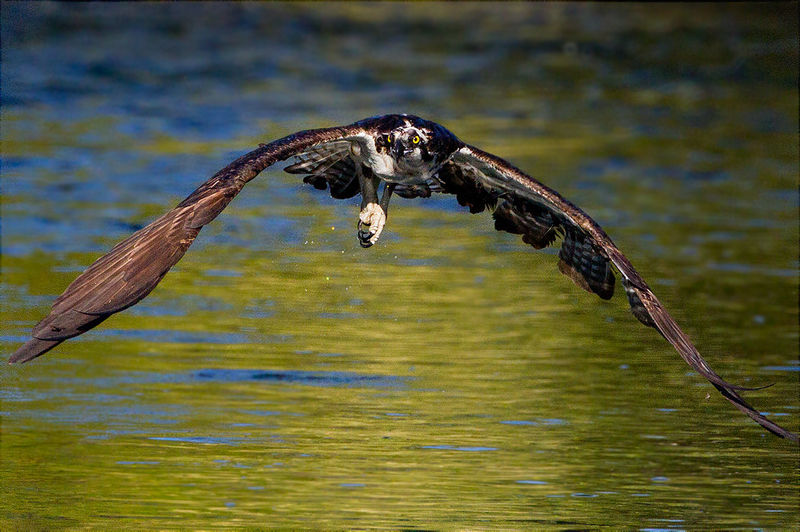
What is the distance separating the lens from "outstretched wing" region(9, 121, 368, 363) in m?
7.65

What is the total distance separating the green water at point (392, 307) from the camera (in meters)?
9.91

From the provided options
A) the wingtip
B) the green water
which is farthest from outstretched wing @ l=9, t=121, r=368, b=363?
the green water

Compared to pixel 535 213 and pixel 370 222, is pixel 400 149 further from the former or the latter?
pixel 535 213

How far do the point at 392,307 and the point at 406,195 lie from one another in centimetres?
347

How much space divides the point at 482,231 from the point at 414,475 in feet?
25.3

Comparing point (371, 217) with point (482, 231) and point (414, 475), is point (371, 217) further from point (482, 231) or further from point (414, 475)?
point (482, 231)

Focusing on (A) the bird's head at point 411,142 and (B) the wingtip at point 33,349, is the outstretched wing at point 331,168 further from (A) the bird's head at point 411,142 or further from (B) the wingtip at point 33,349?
(B) the wingtip at point 33,349

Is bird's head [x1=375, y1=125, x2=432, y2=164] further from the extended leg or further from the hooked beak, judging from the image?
the extended leg

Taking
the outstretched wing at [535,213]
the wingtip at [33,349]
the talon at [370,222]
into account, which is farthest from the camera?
the talon at [370,222]

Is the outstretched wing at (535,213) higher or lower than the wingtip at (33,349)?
higher

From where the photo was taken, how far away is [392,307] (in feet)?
46.1

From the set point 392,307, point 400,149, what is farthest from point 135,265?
point 392,307

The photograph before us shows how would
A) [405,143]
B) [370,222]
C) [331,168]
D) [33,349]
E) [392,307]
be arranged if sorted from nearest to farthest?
[33,349] < [405,143] < [370,222] < [331,168] < [392,307]

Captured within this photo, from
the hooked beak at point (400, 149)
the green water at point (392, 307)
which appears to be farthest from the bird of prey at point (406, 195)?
the green water at point (392, 307)
